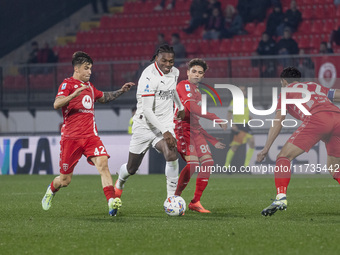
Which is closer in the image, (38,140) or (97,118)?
(38,140)

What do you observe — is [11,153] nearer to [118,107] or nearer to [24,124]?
[24,124]

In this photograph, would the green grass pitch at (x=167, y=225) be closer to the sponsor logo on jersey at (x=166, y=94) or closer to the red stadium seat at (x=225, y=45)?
the sponsor logo on jersey at (x=166, y=94)

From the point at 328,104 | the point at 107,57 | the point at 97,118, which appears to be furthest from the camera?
the point at 107,57

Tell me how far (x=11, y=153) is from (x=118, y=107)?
3241mm

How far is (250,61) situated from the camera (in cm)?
1844

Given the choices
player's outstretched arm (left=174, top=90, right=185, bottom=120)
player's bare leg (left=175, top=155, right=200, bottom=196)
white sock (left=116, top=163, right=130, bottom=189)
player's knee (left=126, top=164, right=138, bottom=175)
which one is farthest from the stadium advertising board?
A: player's outstretched arm (left=174, top=90, right=185, bottom=120)

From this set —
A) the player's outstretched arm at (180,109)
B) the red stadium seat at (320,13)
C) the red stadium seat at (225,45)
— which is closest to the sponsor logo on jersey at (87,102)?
the player's outstretched arm at (180,109)

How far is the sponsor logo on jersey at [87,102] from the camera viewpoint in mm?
8984

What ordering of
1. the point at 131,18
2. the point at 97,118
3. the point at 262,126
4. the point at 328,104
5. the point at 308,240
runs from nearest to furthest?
the point at 308,240, the point at 328,104, the point at 262,126, the point at 97,118, the point at 131,18

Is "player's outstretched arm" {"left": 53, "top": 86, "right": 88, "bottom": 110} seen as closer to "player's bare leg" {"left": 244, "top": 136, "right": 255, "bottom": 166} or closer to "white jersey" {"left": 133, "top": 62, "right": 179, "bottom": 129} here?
"white jersey" {"left": 133, "top": 62, "right": 179, "bottom": 129}

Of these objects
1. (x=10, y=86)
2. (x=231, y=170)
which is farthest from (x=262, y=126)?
(x=10, y=86)

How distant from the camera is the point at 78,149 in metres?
8.96

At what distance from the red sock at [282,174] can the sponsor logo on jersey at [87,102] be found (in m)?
2.50

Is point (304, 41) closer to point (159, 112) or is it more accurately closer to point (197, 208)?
point (197, 208)
